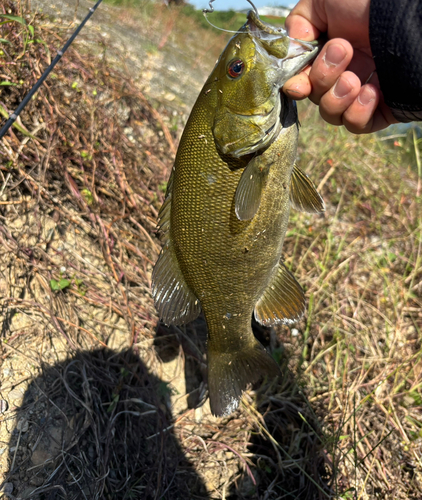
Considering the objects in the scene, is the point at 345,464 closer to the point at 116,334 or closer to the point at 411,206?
the point at 116,334

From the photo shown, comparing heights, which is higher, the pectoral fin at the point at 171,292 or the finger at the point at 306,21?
the finger at the point at 306,21

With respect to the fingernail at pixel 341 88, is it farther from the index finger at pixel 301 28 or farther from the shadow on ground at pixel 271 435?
the shadow on ground at pixel 271 435

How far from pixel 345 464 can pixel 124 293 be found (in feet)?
6.46

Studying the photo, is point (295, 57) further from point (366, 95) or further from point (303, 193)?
point (303, 193)

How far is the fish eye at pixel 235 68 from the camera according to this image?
1591mm

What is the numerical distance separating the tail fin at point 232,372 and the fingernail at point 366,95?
141cm

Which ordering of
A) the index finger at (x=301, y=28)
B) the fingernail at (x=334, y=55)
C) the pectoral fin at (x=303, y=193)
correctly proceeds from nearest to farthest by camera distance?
the fingernail at (x=334, y=55)
the pectoral fin at (x=303, y=193)
the index finger at (x=301, y=28)

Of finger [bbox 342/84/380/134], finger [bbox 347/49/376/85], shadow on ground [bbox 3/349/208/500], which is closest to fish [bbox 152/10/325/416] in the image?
finger [bbox 342/84/380/134]

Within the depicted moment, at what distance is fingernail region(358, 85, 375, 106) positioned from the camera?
6.03 feet

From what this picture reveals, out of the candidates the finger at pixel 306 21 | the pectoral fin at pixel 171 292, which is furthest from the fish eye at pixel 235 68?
the pectoral fin at pixel 171 292

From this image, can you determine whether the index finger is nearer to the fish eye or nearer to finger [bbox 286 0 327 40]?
finger [bbox 286 0 327 40]

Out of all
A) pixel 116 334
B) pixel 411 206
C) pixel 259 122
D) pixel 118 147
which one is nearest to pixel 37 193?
pixel 118 147

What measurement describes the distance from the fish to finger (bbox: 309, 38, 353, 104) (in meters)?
0.09

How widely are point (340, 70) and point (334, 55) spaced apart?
8cm
